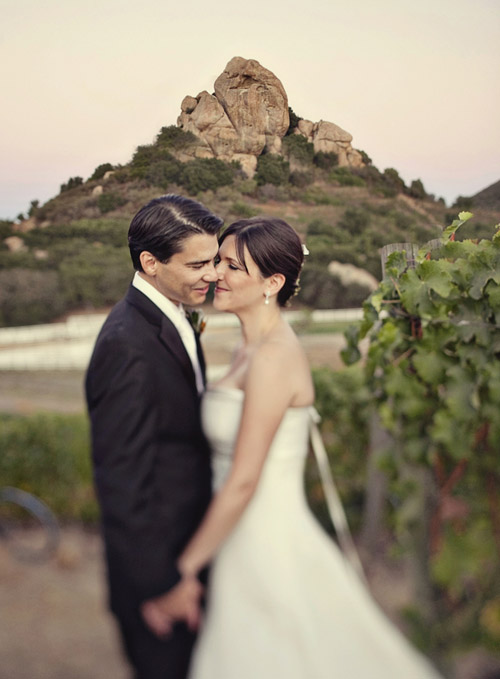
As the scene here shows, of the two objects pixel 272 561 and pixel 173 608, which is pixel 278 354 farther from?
pixel 173 608

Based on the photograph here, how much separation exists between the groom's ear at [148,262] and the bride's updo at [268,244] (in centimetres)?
19

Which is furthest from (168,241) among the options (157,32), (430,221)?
(430,221)

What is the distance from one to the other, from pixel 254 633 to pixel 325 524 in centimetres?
149

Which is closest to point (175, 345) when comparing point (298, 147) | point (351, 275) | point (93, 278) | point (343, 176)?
point (298, 147)

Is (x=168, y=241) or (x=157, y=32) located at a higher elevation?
(x=157, y=32)

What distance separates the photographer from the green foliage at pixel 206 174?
3358 mm

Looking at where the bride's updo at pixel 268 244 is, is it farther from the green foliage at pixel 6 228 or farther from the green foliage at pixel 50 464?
the green foliage at pixel 6 228

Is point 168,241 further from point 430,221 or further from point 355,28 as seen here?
point 430,221

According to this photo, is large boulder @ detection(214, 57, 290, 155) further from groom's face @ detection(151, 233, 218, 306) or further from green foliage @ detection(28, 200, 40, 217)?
green foliage @ detection(28, 200, 40, 217)

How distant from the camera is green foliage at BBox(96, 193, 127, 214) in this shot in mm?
6777

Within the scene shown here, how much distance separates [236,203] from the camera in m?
4.45

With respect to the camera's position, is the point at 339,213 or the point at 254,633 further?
the point at 339,213

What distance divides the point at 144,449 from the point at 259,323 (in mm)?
470

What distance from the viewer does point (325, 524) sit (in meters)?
2.68
